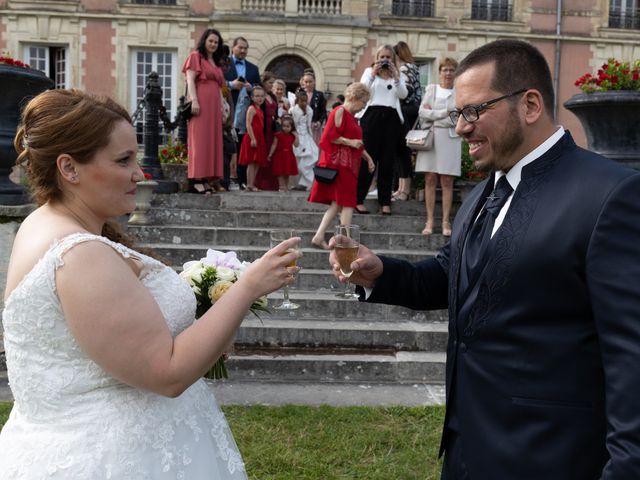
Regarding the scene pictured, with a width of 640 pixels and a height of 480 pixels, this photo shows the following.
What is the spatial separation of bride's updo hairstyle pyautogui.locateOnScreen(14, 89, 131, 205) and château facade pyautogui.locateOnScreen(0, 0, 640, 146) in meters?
21.4

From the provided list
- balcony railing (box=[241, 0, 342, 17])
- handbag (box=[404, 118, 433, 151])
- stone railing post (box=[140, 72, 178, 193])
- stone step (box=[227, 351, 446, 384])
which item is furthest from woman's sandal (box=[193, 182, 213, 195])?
balcony railing (box=[241, 0, 342, 17])

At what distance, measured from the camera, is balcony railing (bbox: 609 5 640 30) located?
2605cm

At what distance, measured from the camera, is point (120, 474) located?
1.94 metres

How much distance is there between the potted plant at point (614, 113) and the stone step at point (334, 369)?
2.78 m

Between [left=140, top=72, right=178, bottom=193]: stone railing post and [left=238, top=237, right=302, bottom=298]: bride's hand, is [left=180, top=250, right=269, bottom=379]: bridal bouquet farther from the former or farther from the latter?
[left=140, top=72, right=178, bottom=193]: stone railing post

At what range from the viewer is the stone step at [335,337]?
20.1 ft

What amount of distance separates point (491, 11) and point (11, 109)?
869 inches

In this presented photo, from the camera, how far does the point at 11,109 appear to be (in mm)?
6102

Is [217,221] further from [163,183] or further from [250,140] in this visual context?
[250,140]

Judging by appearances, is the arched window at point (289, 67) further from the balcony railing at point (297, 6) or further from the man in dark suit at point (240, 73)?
the man in dark suit at point (240, 73)

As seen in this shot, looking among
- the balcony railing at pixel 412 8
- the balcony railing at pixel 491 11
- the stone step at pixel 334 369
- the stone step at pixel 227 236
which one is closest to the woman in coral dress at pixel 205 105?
the stone step at pixel 227 236

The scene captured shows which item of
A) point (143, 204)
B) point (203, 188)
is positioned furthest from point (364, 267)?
point (203, 188)

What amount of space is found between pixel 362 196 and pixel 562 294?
6904mm

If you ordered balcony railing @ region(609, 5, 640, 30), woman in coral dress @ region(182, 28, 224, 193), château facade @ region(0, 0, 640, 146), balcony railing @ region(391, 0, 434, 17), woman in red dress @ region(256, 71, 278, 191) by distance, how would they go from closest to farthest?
woman in coral dress @ region(182, 28, 224, 193) → woman in red dress @ region(256, 71, 278, 191) → château facade @ region(0, 0, 640, 146) → balcony railing @ region(391, 0, 434, 17) → balcony railing @ region(609, 5, 640, 30)
